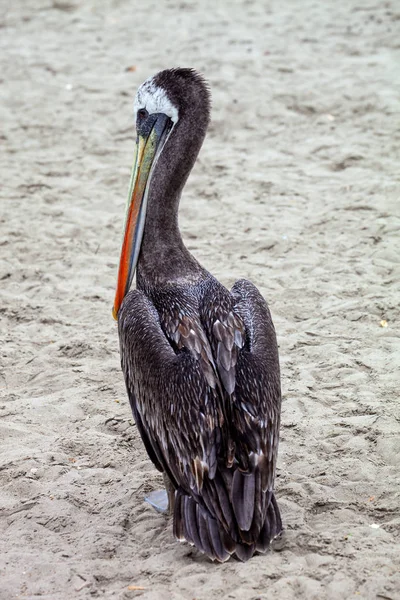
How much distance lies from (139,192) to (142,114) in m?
0.46

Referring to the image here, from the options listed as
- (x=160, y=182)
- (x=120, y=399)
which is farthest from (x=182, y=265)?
(x=120, y=399)

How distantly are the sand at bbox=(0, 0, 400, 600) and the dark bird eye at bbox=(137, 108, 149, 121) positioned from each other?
1.60 metres

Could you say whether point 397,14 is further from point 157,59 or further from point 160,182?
point 160,182

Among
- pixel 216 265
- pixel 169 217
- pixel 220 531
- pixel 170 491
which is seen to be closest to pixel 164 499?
pixel 170 491

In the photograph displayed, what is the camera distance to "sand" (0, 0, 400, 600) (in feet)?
12.9

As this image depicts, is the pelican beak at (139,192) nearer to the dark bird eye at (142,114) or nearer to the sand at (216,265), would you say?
the dark bird eye at (142,114)

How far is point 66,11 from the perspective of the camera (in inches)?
501

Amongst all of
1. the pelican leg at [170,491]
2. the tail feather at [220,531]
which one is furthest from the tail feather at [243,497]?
the pelican leg at [170,491]

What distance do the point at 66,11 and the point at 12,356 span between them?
8290 mm

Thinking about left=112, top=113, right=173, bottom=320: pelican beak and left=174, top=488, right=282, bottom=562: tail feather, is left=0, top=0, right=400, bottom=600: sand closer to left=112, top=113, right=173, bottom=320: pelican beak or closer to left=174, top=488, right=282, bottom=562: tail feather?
left=174, top=488, right=282, bottom=562: tail feather

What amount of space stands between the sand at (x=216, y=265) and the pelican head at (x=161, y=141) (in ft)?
3.46

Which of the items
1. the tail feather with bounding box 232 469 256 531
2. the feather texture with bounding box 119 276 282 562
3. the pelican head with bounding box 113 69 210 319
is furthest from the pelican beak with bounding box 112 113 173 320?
the tail feather with bounding box 232 469 256 531

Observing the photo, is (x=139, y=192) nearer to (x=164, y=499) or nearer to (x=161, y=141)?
(x=161, y=141)

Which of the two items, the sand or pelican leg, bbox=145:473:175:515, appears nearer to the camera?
the sand
